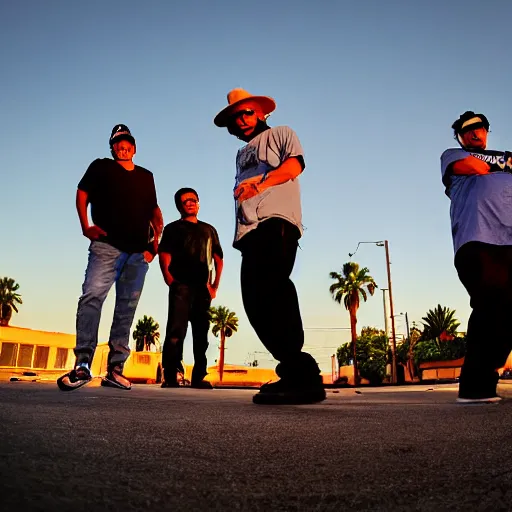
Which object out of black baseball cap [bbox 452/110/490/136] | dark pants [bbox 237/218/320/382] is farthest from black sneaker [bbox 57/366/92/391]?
black baseball cap [bbox 452/110/490/136]

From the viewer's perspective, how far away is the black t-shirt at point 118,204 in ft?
13.9

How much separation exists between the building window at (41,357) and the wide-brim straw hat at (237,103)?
114 ft

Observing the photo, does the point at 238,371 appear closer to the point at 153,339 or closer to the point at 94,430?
the point at 153,339

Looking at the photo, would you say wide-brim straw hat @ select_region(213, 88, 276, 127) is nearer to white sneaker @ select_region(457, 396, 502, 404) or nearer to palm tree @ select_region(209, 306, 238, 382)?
white sneaker @ select_region(457, 396, 502, 404)

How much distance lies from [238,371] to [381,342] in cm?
1696

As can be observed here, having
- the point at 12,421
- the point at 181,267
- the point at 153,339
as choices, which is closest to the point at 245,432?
the point at 12,421

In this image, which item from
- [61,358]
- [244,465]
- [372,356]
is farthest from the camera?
[372,356]

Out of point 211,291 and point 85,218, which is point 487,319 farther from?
point 211,291

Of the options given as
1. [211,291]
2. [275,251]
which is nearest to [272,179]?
[275,251]

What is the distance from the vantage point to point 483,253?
10.0 ft

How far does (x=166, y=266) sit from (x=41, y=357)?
1310 inches

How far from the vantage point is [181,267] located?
5805mm

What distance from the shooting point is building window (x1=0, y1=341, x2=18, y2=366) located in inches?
1283

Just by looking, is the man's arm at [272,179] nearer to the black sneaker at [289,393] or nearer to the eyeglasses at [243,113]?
the eyeglasses at [243,113]
